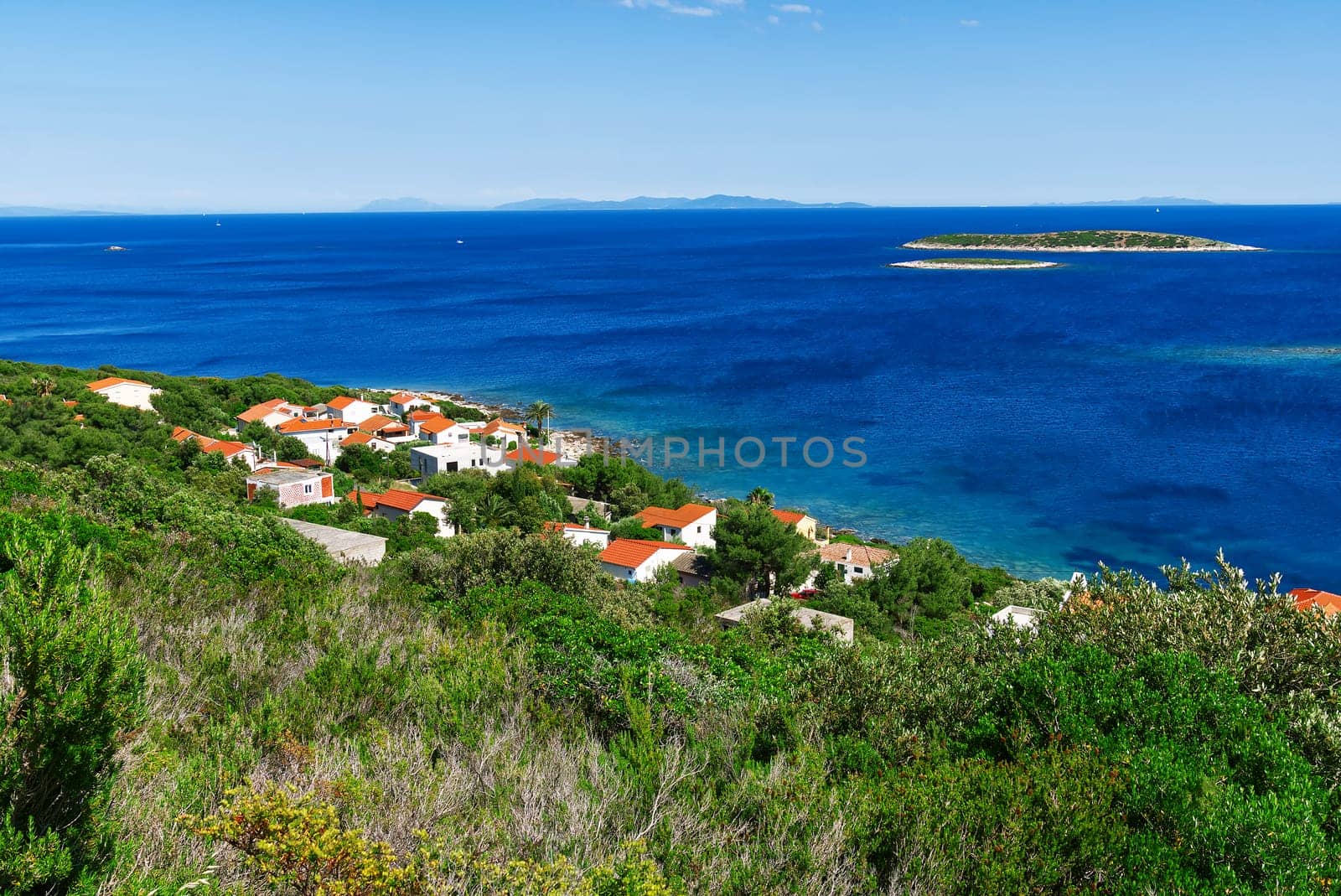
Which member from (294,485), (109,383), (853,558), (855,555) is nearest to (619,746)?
(853,558)

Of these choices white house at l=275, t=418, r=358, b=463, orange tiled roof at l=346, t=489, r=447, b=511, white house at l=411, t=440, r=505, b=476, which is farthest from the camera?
white house at l=275, t=418, r=358, b=463

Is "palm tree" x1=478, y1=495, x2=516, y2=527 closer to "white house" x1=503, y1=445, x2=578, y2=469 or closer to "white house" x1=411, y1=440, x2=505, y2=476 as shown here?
"white house" x1=411, y1=440, x2=505, y2=476

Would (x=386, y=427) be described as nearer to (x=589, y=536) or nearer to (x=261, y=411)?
(x=261, y=411)

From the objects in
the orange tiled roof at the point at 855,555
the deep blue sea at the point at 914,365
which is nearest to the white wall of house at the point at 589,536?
the orange tiled roof at the point at 855,555

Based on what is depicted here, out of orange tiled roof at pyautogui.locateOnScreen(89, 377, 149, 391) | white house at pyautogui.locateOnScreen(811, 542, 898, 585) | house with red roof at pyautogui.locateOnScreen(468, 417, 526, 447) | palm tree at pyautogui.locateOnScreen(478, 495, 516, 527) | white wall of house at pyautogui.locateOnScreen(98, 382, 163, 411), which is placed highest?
orange tiled roof at pyautogui.locateOnScreen(89, 377, 149, 391)

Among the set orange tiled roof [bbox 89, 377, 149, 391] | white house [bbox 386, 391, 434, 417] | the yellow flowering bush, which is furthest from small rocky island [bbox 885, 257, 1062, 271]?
the yellow flowering bush
